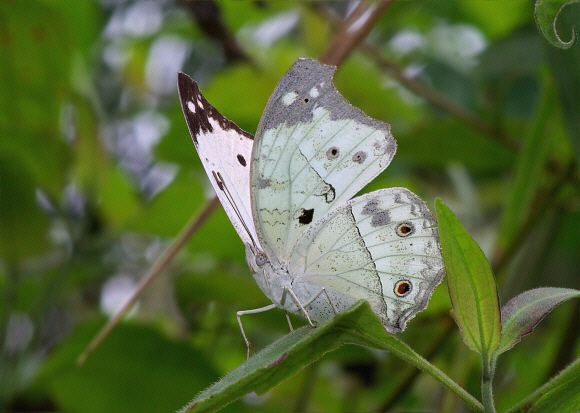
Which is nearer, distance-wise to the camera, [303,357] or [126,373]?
[303,357]

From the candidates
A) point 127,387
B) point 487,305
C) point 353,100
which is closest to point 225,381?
point 487,305

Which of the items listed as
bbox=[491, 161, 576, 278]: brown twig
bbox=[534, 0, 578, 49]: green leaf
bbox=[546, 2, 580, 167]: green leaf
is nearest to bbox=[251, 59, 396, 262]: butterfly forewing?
bbox=[546, 2, 580, 167]: green leaf

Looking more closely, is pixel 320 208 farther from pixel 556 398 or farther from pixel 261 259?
pixel 556 398

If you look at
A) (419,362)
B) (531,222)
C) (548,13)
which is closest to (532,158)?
(531,222)

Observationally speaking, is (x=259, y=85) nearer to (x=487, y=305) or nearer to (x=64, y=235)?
(x=64, y=235)

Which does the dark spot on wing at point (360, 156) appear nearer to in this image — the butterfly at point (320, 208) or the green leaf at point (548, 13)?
the butterfly at point (320, 208)
